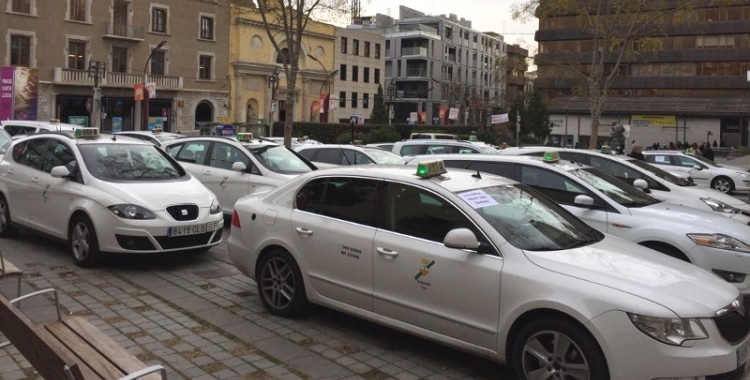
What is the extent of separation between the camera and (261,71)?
5800 cm

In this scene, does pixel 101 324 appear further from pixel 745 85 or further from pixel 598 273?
pixel 745 85

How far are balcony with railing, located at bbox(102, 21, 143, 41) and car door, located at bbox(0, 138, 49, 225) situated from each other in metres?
42.0

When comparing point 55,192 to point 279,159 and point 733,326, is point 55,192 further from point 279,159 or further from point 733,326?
point 733,326

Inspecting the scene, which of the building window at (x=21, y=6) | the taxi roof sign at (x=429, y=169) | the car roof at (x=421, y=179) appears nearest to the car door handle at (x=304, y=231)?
the car roof at (x=421, y=179)

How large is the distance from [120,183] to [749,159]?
49507 millimetres

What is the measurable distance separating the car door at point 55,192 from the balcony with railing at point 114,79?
1583 inches

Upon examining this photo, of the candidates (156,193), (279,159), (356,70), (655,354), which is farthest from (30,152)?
(356,70)

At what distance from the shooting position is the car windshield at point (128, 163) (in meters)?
8.02

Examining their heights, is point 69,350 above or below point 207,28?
below

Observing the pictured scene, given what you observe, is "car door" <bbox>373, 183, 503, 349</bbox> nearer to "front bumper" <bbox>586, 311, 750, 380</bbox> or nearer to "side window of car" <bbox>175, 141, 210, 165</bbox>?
"front bumper" <bbox>586, 311, 750, 380</bbox>

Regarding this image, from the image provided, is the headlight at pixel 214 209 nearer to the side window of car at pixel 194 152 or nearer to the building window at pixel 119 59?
the side window of car at pixel 194 152

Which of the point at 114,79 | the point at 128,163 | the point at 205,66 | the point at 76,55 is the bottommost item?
the point at 128,163

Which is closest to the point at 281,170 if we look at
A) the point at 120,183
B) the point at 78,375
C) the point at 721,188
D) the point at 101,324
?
the point at 120,183

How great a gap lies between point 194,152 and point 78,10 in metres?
40.5
